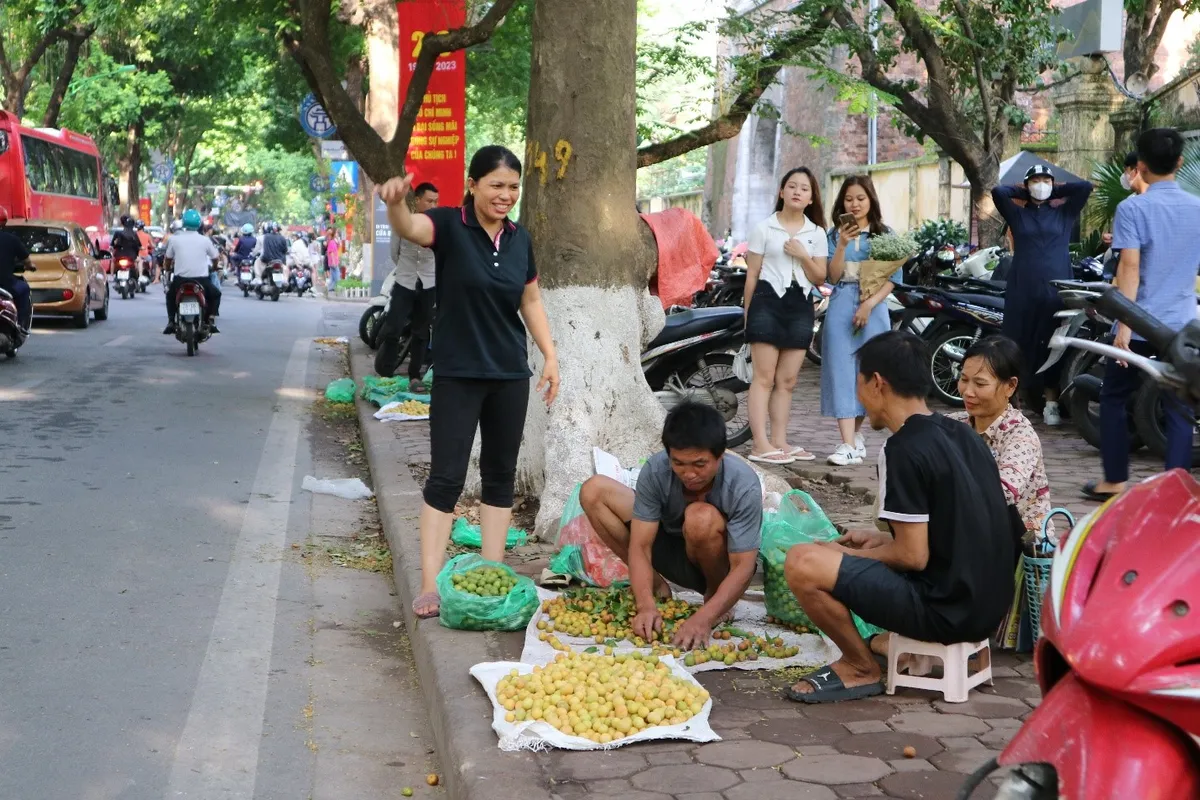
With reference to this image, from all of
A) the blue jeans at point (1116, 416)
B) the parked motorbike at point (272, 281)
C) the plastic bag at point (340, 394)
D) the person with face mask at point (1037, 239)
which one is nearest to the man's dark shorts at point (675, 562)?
the blue jeans at point (1116, 416)

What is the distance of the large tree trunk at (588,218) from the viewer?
6652mm

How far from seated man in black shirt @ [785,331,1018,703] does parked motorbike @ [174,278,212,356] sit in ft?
39.9

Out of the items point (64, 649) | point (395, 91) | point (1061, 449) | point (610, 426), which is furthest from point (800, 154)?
point (64, 649)

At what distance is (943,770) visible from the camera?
3.62 metres

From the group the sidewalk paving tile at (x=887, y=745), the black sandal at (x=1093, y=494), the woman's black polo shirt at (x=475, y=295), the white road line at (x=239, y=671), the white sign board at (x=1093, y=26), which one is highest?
the white sign board at (x=1093, y=26)

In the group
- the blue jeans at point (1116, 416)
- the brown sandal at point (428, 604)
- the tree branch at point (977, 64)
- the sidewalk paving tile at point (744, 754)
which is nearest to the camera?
the sidewalk paving tile at point (744, 754)

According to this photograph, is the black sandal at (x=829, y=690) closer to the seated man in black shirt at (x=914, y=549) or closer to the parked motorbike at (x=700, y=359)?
the seated man in black shirt at (x=914, y=549)

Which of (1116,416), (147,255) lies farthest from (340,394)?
(147,255)

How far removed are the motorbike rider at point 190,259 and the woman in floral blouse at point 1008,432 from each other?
1214 centimetres

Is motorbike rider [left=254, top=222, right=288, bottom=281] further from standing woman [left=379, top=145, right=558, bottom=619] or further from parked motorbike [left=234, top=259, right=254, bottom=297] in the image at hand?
standing woman [left=379, top=145, right=558, bottom=619]

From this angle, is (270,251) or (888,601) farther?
(270,251)

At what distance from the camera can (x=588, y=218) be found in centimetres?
670

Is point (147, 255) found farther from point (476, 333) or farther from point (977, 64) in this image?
point (476, 333)

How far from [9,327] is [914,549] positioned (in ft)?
40.5
